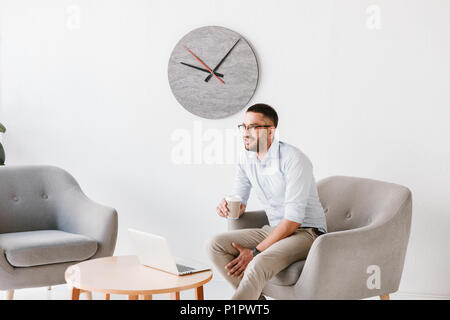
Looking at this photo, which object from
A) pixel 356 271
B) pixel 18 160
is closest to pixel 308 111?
pixel 356 271

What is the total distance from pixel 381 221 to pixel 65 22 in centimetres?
247

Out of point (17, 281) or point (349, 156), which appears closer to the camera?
point (17, 281)

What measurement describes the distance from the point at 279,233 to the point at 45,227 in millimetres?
1435

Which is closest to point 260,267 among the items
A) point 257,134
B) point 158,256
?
point 158,256

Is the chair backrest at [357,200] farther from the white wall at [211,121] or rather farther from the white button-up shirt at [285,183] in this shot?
the white wall at [211,121]

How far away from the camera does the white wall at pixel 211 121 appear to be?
120 inches

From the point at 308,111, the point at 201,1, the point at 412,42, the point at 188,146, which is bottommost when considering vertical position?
the point at 188,146

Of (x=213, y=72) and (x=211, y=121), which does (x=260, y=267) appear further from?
(x=213, y=72)

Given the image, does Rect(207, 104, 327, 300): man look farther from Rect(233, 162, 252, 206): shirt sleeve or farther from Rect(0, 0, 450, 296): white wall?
Rect(0, 0, 450, 296): white wall

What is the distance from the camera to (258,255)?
7.50 feet

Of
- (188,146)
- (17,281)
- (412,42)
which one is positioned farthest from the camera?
(188,146)

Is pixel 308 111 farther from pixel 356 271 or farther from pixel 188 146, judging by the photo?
pixel 356 271

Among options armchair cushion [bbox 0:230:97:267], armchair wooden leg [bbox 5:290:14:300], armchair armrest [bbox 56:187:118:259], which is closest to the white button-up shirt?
armchair armrest [bbox 56:187:118:259]

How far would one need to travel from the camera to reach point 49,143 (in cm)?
375
